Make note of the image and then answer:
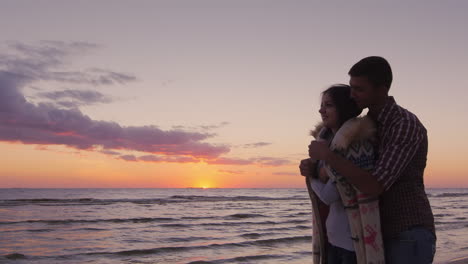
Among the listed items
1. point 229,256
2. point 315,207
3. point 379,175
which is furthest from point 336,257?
point 229,256

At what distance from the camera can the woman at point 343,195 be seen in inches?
93.3

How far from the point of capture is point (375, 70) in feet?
7.87

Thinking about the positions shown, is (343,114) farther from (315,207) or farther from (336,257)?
(336,257)

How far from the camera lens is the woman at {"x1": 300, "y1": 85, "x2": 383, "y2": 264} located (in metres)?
2.37

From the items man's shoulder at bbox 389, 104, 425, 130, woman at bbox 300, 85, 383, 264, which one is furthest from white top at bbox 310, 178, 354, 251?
man's shoulder at bbox 389, 104, 425, 130

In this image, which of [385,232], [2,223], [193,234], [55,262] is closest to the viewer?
[385,232]

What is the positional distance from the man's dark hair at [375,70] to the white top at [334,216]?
0.62 m

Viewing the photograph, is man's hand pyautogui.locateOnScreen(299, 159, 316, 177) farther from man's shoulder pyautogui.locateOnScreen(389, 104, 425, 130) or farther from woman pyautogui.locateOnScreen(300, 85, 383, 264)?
man's shoulder pyautogui.locateOnScreen(389, 104, 425, 130)

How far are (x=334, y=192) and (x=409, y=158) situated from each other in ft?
1.54

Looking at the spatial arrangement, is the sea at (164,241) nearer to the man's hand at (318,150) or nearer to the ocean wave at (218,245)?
the ocean wave at (218,245)

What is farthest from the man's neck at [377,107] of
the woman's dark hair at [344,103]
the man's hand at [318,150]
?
the man's hand at [318,150]

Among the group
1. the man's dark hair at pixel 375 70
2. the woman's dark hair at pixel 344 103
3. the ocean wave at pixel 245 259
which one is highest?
the man's dark hair at pixel 375 70

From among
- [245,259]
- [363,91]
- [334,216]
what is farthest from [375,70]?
[245,259]

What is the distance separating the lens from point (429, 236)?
232 centimetres
